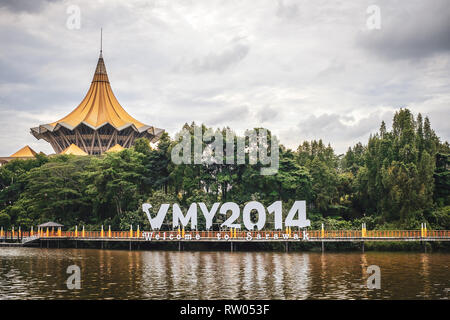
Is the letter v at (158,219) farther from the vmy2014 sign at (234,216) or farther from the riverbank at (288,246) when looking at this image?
the riverbank at (288,246)

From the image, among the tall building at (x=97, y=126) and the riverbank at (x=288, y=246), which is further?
the tall building at (x=97, y=126)

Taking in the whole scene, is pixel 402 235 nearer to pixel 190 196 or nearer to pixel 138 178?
pixel 190 196

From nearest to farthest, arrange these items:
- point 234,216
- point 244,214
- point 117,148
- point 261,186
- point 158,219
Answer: point 234,216
point 244,214
point 158,219
point 261,186
point 117,148

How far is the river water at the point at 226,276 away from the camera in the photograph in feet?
68.3

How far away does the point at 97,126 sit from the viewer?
73562 millimetres

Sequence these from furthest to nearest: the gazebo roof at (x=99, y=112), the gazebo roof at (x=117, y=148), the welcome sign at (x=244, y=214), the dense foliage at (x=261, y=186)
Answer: the gazebo roof at (x=99, y=112) < the gazebo roof at (x=117, y=148) < the dense foliage at (x=261, y=186) < the welcome sign at (x=244, y=214)

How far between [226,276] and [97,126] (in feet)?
171

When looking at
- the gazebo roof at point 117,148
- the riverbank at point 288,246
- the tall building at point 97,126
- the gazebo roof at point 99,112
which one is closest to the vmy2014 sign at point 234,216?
the riverbank at point 288,246

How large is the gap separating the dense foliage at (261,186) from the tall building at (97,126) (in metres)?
21.3

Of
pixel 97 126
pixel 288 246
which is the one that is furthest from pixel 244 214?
pixel 97 126

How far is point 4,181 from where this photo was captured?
5797cm

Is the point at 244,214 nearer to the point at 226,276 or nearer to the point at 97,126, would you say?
the point at 226,276

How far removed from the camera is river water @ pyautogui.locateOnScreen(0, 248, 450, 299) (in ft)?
68.3

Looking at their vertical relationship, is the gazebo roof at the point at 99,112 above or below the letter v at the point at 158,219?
above
